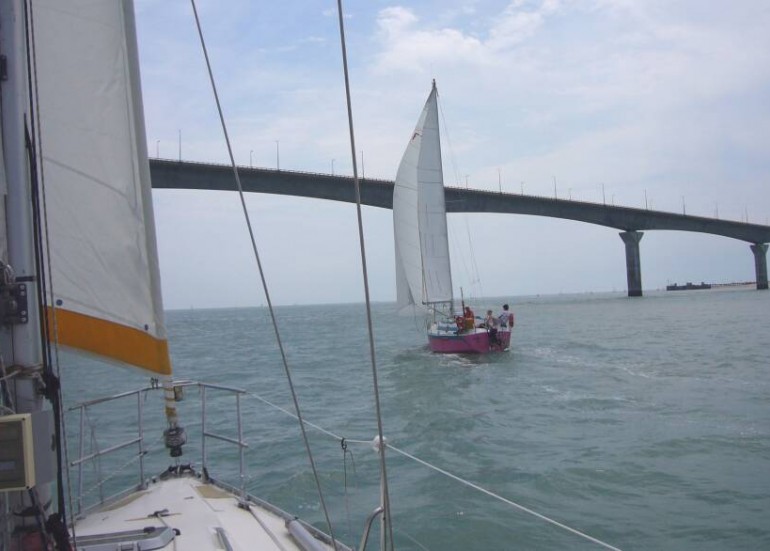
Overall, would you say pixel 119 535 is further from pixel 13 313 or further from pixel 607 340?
pixel 607 340

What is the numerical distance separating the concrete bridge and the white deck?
3586 cm

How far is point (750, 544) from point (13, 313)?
6583 mm

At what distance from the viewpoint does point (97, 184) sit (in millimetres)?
2908

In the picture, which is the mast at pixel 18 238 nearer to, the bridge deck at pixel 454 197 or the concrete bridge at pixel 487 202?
the bridge deck at pixel 454 197

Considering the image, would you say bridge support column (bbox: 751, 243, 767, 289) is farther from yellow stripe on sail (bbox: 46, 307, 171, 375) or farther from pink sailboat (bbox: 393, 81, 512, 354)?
yellow stripe on sail (bbox: 46, 307, 171, 375)

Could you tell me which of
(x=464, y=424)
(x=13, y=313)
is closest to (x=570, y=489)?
(x=464, y=424)

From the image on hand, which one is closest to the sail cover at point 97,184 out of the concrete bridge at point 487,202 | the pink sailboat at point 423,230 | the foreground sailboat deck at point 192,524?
the foreground sailboat deck at point 192,524

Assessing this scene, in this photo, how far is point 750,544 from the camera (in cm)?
607

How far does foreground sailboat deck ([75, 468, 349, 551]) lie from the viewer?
11.2 feet

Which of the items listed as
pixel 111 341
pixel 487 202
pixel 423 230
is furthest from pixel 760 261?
pixel 111 341

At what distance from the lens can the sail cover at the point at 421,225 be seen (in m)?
27.1

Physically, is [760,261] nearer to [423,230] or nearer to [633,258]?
[633,258]

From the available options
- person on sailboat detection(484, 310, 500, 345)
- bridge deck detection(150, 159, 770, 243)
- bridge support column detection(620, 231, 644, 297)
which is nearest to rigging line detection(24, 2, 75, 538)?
person on sailboat detection(484, 310, 500, 345)

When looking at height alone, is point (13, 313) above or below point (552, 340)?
above
